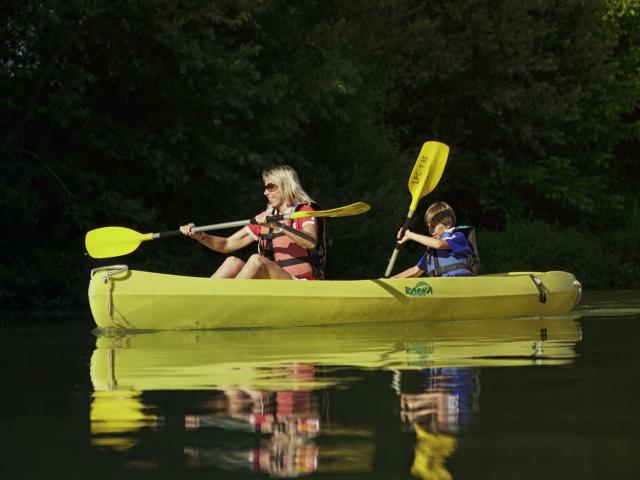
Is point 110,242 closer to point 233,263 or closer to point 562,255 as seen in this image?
point 233,263

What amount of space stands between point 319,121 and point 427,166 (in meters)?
9.03

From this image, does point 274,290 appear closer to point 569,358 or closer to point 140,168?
point 569,358

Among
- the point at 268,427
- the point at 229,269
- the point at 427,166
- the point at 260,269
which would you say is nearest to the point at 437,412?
the point at 268,427

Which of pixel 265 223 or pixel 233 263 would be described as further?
pixel 233 263

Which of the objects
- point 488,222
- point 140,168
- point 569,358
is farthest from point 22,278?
point 488,222

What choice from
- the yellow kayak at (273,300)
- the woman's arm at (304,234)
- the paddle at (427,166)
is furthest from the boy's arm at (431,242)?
the paddle at (427,166)

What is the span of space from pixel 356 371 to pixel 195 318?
437 cm

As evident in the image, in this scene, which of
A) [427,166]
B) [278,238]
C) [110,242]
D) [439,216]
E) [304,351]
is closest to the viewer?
[304,351]

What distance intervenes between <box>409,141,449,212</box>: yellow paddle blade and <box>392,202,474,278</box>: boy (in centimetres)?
165

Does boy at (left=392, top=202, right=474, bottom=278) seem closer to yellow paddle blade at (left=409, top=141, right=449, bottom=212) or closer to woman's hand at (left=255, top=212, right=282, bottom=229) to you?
woman's hand at (left=255, top=212, right=282, bottom=229)

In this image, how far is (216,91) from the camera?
20078 mm

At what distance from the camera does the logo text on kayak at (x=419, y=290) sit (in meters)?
12.9

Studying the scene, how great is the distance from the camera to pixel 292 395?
6617 millimetres

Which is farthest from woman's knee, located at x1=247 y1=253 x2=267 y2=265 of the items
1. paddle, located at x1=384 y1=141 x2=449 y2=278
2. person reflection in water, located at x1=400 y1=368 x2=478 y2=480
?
person reflection in water, located at x1=400 y1=368 x2=478 y2=480
